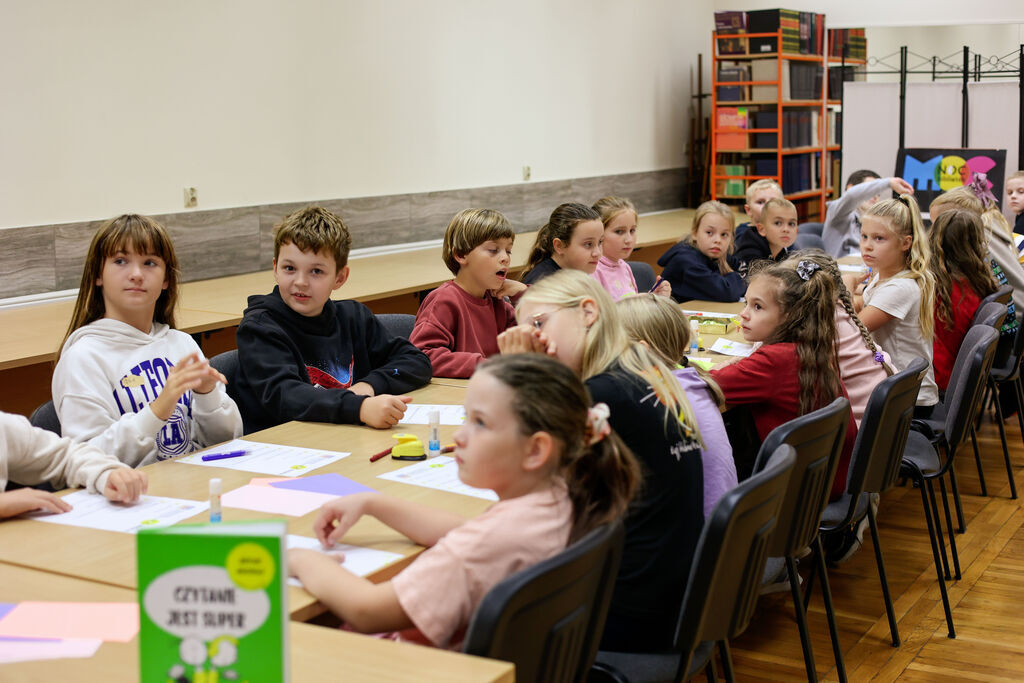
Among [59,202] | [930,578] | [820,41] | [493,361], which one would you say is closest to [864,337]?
[930,578]

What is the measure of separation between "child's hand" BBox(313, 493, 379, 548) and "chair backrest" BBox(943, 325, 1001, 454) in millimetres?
2253

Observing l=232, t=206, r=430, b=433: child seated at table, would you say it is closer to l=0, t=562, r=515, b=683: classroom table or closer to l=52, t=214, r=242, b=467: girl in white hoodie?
l=52, t=214, r=242, b=467: girl in white hoodie

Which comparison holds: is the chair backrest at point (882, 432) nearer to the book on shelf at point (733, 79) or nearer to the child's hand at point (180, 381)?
the child's hand at point (180, 381)

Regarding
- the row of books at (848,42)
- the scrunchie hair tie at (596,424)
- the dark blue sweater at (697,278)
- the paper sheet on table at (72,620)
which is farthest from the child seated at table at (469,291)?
the row of books at (848,42)

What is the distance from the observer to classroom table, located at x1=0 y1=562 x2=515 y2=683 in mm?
1306

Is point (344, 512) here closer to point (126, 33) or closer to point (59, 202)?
point (59, 202)

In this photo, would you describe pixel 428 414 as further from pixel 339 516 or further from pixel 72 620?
pixel 72 620

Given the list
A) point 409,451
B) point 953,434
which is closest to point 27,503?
point 409,451

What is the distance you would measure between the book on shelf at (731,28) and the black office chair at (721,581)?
7450mm

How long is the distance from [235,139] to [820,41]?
19.9ft

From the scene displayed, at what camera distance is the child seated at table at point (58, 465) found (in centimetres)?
207

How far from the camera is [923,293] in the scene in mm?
3830

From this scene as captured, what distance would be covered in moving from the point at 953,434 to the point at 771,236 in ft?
6.82

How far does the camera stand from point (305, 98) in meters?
5.88
